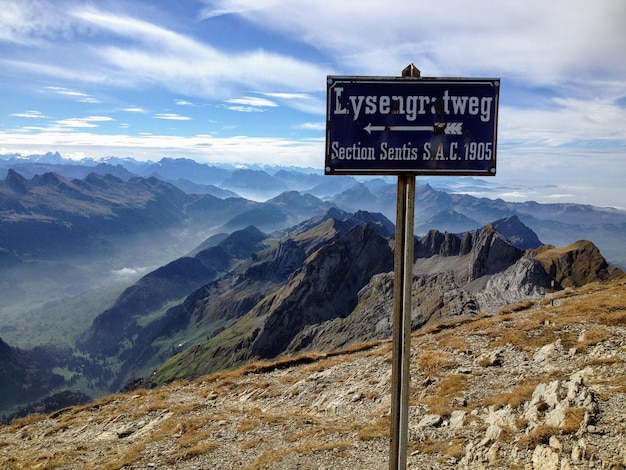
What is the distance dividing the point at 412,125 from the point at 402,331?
3.98 m

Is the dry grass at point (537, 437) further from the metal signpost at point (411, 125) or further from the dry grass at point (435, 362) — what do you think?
the metal signpost at point (411, 125)

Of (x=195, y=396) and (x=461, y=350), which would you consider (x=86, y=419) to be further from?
(x=461, y=350)

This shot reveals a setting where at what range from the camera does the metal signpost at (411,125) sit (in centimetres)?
716

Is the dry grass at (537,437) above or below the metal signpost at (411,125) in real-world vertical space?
below

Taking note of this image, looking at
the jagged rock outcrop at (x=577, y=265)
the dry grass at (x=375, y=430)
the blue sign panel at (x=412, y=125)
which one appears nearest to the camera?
the blue sign panel at (x=412, y=125)

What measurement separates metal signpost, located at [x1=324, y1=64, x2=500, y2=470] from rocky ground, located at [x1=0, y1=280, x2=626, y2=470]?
9.71 metres

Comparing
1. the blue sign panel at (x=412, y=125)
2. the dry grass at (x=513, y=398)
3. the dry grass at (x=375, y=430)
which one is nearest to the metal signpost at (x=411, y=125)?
the blue sign panel at (x=412, y=125)

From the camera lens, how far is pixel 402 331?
26.4 ft

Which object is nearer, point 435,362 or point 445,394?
point 445,394

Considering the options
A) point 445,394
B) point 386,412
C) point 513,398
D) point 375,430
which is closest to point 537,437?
point 513,398

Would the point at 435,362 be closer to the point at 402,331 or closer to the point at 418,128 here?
the point at 402,331

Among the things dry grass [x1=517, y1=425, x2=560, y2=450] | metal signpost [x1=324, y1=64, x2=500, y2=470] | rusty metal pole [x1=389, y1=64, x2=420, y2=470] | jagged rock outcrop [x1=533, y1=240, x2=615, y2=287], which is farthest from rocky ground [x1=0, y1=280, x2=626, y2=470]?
jagged rock outcrop [x1=533, y1=240, x2=615, y2=287]

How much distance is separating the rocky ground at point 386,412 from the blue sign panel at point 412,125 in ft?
31.9

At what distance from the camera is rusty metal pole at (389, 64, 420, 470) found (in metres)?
7.94
